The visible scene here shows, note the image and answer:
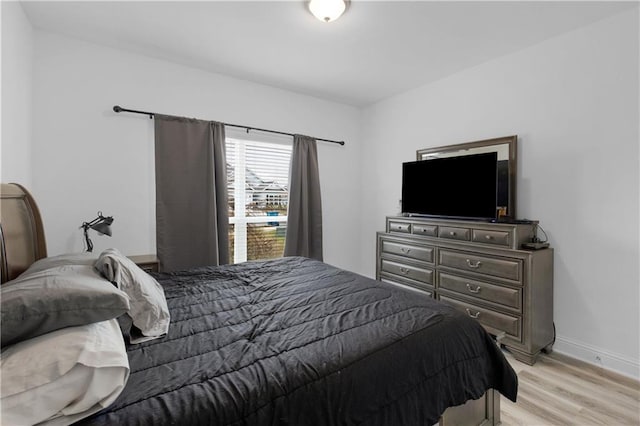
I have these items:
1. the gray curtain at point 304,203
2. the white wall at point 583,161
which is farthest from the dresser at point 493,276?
the gray curtain at point 304,203

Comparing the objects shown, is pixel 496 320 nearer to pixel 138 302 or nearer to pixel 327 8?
pixel 138 302

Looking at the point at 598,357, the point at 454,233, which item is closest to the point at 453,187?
the point at 454,233

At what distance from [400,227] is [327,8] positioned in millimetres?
2196

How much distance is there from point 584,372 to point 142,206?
3975 mm

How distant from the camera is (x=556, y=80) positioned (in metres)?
2.59

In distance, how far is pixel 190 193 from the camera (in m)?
3.12

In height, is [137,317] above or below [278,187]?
below

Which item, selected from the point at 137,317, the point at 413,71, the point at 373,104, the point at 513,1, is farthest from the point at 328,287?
the point at 373,104

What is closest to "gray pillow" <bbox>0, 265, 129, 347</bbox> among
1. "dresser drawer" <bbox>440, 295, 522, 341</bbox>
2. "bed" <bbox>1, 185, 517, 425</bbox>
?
"bed" <bbox>1, 185, 517, 425</bbox>

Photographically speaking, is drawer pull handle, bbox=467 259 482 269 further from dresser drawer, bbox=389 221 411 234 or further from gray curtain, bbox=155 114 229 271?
gray curtain, bbox=155 114 229 271

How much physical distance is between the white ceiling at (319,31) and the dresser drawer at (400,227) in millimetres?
1644

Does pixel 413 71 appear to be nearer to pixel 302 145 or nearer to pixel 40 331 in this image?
pixel 302 145

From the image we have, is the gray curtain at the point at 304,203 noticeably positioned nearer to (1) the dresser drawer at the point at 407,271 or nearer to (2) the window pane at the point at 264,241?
(2) the window pane at the point at 264,241

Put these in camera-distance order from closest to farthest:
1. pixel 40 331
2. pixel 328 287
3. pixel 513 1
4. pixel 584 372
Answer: pixel 40 331
pixel 328 287
pixel 513 1
pixel 584 372
